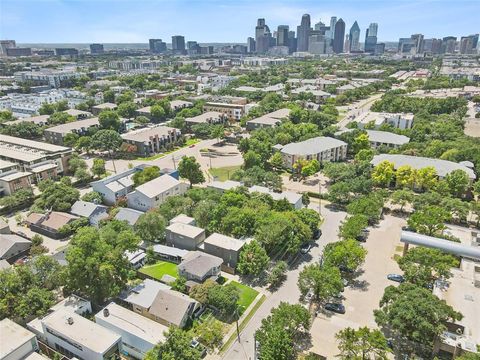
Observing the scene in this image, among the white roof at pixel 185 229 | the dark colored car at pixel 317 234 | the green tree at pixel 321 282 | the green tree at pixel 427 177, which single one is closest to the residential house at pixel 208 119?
the white roof at pixel 185 229

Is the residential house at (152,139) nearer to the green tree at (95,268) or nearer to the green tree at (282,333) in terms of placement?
the green tree at (95,268)

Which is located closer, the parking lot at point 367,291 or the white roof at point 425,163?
the parking lot at point 367,291

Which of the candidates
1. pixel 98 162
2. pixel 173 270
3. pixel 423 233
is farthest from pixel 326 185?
pixel 98 162

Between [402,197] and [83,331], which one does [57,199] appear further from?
[402,197]

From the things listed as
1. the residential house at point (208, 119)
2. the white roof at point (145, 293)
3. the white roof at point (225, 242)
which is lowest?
the white roof at point (145, 293)

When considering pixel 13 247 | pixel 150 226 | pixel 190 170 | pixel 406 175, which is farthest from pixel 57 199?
pixel 406 175

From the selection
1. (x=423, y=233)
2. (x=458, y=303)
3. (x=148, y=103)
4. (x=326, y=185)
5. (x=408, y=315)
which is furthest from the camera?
(x=148, y=103)

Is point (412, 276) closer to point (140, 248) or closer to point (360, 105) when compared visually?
point (140, 248)
